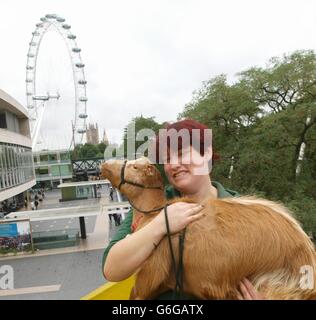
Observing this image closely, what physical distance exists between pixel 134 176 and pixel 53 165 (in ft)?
179

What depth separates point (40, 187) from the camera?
190ft

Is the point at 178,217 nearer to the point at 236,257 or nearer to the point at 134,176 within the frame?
the point at 236,257

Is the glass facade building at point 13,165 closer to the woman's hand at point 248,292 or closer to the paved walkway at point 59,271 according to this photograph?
the paved walkway at point 59,271

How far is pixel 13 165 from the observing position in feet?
102

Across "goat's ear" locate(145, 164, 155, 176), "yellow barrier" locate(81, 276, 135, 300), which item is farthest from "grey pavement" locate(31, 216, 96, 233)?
"goat's ear" locate(145, 164, 155, 176)

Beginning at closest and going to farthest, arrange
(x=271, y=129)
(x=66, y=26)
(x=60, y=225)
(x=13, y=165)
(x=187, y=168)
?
(x=187, y=168) → (x=271, y=129) → (x=60, y=225) → (x=13, y=165) → (x=66, y=26)

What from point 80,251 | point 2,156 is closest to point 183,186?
point 80,251

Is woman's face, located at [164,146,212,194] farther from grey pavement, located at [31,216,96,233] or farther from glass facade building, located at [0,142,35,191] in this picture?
glass facade building, located at [0,142,35,191]

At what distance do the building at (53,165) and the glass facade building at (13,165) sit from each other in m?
11.9

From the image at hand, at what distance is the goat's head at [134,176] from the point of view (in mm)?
2004

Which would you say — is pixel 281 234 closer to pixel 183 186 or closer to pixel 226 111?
pixel 183 186

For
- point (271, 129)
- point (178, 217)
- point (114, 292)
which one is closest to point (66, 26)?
point (271, 129)

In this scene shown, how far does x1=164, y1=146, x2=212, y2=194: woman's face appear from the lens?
1.76 meters

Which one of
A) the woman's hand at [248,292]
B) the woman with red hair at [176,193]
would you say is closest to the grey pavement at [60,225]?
the woman with red hair at [176,193]
